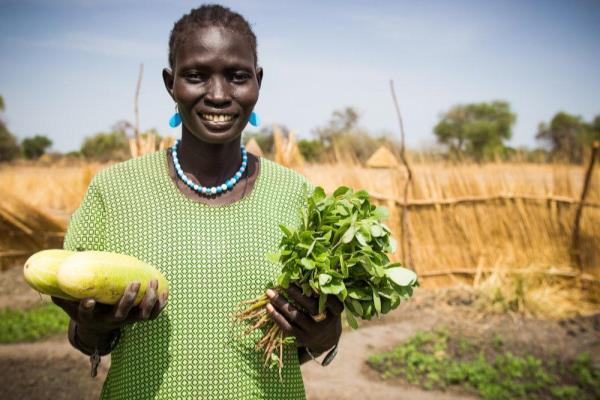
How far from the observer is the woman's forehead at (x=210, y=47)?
175 centimetres

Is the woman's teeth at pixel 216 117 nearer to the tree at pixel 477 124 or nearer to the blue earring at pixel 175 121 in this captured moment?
the blue earring at pixel 175 121

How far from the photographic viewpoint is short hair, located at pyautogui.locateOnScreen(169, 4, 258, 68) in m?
1.80

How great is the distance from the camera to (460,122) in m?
60.8

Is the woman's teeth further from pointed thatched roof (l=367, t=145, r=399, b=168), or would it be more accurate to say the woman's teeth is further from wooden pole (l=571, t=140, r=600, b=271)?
wooden pole (l=571, t=140, r=600, b=271)

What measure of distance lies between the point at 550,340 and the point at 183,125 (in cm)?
644

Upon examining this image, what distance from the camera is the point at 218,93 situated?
174cm

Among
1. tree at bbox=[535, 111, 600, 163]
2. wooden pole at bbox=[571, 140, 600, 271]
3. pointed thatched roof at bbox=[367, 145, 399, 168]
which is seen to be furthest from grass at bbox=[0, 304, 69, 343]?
tree at bbox=[535, 111, 600, 163]

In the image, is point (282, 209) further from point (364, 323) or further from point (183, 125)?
point (364, 323)

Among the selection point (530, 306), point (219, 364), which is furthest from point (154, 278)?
point (530, 306)

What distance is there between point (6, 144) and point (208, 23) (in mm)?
46117

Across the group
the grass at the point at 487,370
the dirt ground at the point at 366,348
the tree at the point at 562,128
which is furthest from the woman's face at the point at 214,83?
the tree at the point at 562,128

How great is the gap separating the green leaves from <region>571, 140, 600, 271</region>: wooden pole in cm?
752

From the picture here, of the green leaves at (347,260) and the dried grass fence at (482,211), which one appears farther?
the dried grass fence at (482,211)

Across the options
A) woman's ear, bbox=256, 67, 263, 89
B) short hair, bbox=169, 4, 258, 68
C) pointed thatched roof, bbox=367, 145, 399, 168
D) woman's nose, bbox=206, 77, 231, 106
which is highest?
short hair, bbox=169, 4, 258, 68
